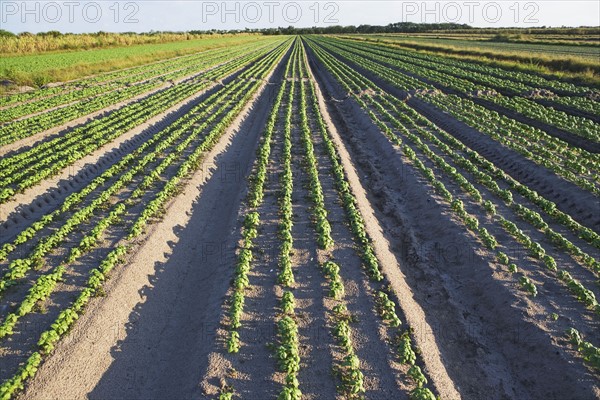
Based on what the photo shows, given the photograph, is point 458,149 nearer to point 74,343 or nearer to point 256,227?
point 256,227

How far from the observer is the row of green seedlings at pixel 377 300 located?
787 cm

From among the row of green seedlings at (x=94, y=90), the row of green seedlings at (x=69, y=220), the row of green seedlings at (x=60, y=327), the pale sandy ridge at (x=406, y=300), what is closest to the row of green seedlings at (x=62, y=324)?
the row of green seedlings at (x=60, y=327)

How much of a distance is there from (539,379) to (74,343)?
10.1m

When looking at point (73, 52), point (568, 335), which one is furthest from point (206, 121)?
point (73, 52)

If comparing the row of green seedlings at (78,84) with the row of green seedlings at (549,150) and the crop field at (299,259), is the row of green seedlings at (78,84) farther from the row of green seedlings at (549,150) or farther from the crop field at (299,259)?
the row of green seedlings at (549,150)

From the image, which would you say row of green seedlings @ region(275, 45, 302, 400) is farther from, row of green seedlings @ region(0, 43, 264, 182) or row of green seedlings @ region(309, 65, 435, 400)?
row of green seedlings @ region(0, 43, 264, 182)

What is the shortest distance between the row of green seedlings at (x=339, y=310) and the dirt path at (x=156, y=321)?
2.85 m

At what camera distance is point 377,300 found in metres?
10.1

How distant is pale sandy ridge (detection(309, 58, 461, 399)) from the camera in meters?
8.18

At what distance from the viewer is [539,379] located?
27.2 ft

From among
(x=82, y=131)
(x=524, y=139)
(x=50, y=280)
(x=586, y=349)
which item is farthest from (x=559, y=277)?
(x=82, y=131)

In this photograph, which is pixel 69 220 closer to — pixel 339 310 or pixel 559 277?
pixel 339 310

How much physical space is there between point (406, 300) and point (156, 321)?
6.39m

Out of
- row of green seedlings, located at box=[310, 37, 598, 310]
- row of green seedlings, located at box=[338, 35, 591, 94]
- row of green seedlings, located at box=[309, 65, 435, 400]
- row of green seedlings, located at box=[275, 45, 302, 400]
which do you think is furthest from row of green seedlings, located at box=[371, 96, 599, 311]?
row of green seedlings, located at box=[338, 35, 591, 94]
